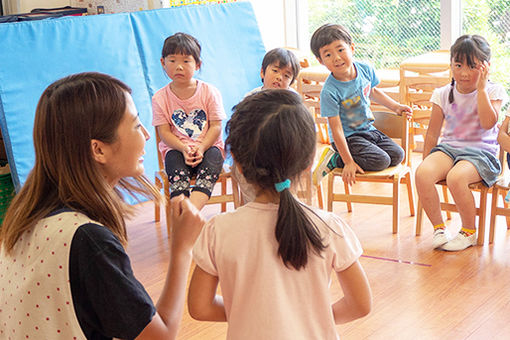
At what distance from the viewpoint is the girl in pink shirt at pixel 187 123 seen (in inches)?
128

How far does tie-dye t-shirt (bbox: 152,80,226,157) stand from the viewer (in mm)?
3393

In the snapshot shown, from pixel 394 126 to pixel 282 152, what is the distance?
2.33 metres

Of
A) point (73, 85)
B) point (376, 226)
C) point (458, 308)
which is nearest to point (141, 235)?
point (376, 226)

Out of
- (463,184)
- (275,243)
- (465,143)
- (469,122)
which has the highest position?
(275,243)

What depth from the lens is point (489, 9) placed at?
4.46 metres

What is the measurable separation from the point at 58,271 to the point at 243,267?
14.3 inches

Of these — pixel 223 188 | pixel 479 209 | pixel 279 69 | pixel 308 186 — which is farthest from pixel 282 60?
pixel 308 186

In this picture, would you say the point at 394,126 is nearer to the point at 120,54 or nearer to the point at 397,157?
the point at 397,157

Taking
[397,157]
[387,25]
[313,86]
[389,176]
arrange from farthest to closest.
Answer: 1. [387,25]
2. [313,86]
3. [397,157]
4. [389,176]

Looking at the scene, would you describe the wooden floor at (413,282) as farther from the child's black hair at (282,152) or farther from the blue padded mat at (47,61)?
the child's black hair at (282,152)

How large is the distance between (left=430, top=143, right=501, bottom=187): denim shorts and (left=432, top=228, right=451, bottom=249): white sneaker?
31cm

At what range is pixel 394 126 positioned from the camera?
3467 mm

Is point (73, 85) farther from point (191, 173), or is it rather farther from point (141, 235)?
point (141, 235)

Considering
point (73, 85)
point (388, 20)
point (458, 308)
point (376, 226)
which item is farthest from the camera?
point (388, 20)
